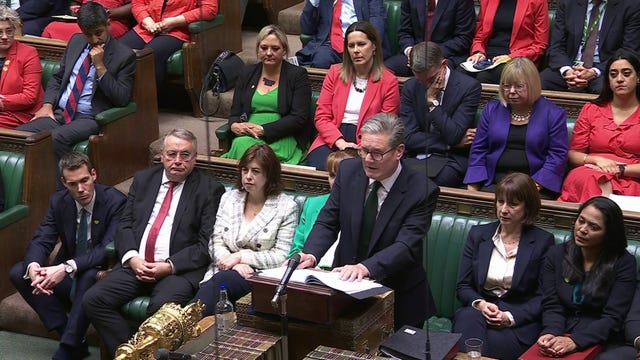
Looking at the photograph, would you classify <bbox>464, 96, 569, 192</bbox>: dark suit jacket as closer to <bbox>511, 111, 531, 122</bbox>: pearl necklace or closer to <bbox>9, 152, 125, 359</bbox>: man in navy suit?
<bbox>511, 111, 531, 122</bbox>: pearl necklace

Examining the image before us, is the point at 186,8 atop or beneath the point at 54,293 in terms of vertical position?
atop

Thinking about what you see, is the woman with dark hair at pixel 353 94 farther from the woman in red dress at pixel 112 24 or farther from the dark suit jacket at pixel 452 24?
the woman in red dress at pixel 112 24

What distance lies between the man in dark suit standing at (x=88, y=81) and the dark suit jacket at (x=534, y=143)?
172 centimetres

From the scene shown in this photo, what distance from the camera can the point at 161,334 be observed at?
122 inches

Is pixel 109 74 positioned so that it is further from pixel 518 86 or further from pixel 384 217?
pixel 384 217

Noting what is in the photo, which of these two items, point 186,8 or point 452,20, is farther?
point 186,8

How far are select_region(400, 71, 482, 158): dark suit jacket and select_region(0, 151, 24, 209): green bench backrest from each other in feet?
5.39

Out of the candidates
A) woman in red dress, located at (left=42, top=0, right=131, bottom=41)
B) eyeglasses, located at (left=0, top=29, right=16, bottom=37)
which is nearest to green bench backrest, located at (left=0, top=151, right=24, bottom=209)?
eyeglasses, located at (left=0, top=29, right=16, bottom=37)

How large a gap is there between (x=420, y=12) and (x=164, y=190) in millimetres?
1682

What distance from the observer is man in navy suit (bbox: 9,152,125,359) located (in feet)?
14.9

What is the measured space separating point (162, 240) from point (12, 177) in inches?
35.8

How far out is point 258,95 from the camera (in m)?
5.28

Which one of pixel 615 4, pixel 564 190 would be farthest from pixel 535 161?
pixel 615 4

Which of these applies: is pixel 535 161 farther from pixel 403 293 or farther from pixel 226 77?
pixel 226 77
